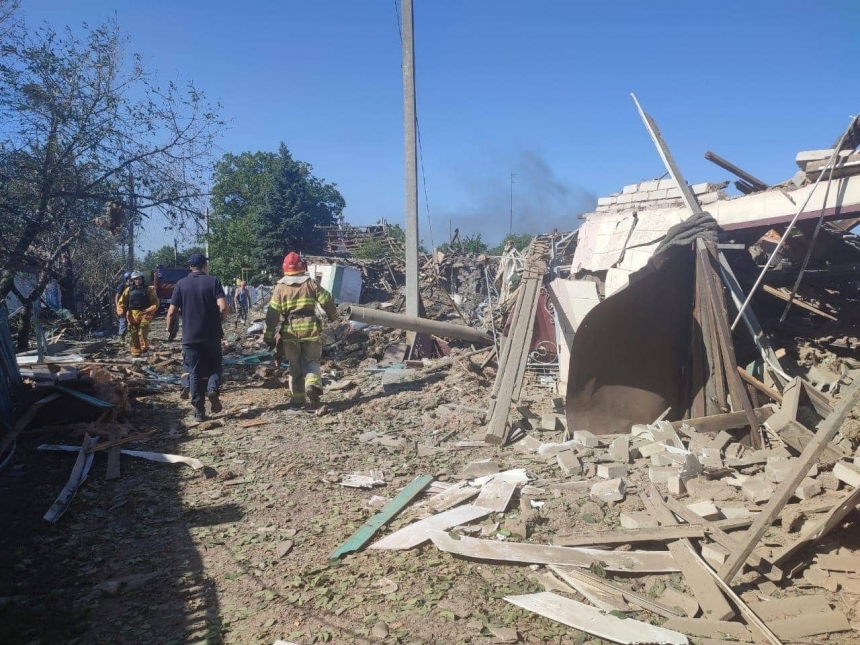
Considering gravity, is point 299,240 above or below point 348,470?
above

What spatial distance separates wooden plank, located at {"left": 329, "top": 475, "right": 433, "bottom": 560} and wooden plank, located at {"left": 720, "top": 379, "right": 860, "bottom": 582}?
2.04 meters

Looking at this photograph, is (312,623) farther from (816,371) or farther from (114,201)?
(114,201)

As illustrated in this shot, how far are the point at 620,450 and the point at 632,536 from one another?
143cm

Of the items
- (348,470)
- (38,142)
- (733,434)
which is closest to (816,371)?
(733,434)

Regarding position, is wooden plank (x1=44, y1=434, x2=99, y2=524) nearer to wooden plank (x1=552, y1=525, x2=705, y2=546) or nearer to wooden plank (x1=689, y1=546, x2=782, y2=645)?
wooden plank (x1=552, y1=525, x2=705, y2=546)

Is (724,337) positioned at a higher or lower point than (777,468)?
higher

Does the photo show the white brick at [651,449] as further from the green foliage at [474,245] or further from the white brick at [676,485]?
the green foliage at [474,245]

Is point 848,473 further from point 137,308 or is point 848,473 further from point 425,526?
point 137,308

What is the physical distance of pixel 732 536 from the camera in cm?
347

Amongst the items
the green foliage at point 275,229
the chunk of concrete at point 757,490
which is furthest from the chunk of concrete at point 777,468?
the green foliage at point 275,229

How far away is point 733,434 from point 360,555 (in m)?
3.70

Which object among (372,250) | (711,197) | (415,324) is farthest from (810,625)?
(372,250)

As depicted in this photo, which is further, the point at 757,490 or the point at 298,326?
the point at 298,326

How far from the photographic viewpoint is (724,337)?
547 centimetres
